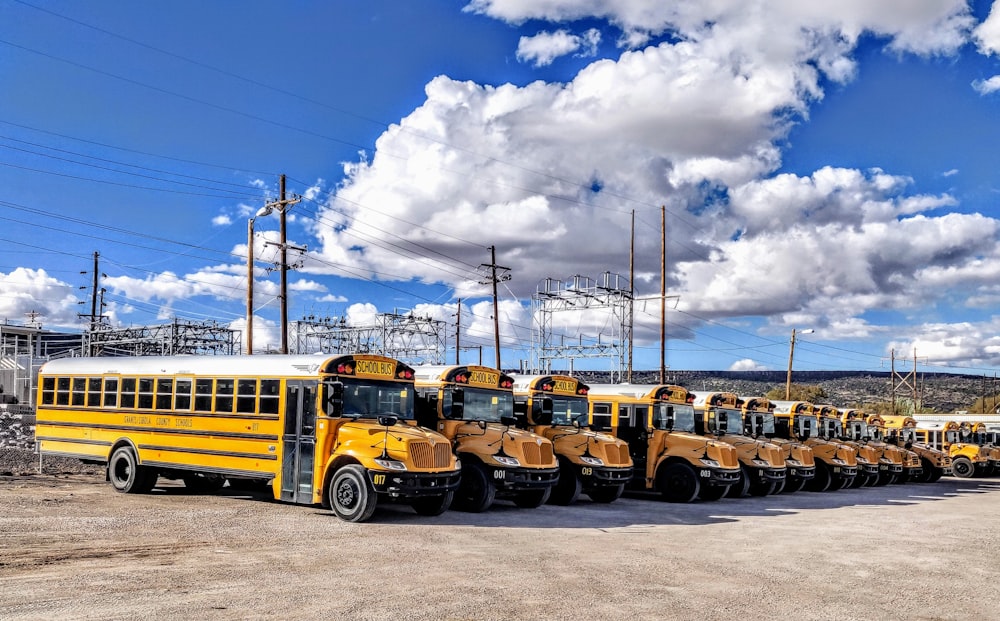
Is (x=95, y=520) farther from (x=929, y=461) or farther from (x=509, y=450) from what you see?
(x=929, y=461)

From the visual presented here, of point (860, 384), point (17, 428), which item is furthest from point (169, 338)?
point (860, 384)

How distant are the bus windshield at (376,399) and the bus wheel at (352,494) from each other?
1.04m

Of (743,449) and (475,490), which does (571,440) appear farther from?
(743,449)

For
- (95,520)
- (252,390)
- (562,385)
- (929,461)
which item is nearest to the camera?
(95,520)

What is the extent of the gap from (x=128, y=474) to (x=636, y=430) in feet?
34.1

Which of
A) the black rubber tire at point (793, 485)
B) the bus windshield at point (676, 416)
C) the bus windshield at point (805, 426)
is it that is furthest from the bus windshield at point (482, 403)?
the bus windshield at point (805, 426)

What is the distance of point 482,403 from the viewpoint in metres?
16.6

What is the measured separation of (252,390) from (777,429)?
1644 centimetres

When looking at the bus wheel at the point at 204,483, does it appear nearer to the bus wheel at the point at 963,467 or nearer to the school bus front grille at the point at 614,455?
the school bus front grille at the point at 614,455

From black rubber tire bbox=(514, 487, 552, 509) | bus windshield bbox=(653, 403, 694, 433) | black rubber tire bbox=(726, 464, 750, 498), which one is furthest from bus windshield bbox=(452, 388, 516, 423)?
black rubber tire bbox=(726, 464, 750, 498)

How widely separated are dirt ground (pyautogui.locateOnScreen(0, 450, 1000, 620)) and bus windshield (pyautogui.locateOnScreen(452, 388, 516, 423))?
5.57ft

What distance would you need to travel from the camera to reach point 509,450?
15.6 meters

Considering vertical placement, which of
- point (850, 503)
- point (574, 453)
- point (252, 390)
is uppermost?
point (252, 390)

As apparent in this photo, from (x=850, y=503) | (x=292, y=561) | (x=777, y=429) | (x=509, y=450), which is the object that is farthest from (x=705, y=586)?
(x=777, y=429)
